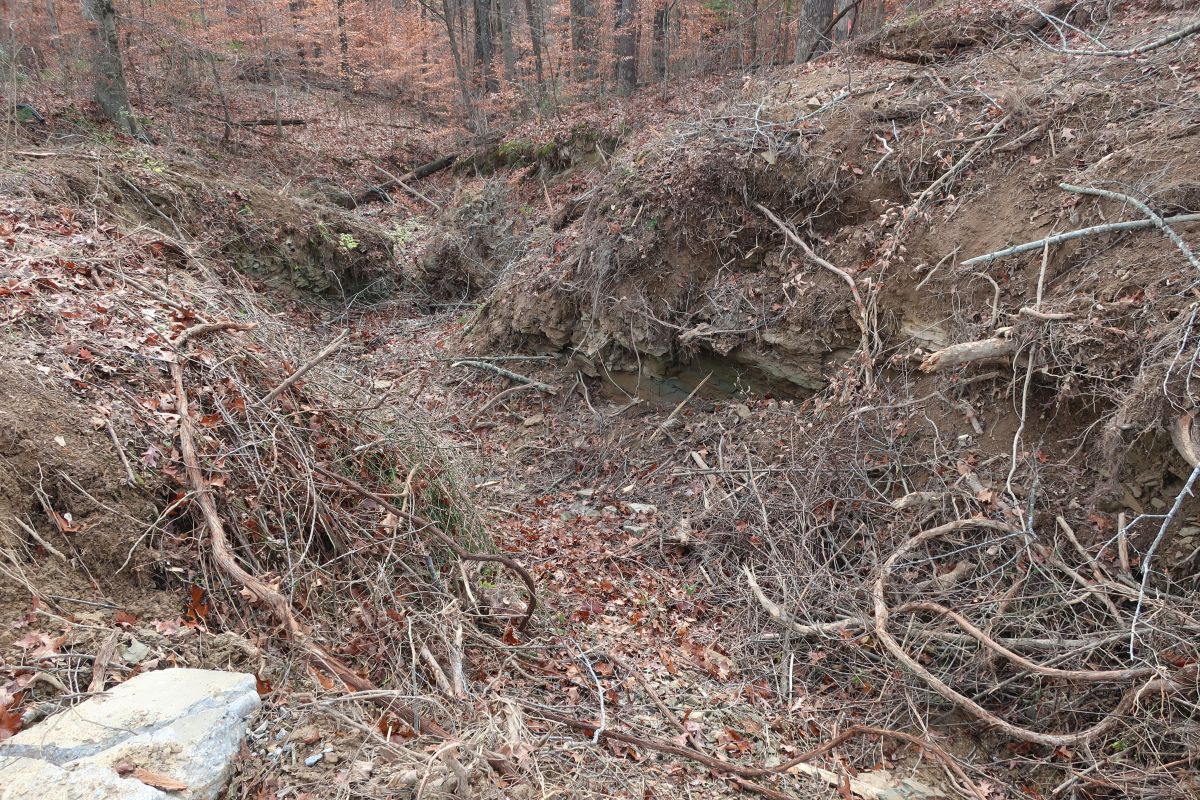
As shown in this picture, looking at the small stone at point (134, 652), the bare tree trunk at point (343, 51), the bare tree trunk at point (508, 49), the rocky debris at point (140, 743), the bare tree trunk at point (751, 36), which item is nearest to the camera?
the rocky debris at point (140, 743)

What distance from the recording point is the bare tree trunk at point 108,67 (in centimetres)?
1094

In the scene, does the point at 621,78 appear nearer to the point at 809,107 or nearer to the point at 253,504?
the point at 809,107

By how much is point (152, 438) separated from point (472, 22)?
794 inches

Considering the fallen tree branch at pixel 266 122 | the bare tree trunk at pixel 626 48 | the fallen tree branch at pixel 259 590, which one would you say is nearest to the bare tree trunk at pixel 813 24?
the bare tree trunk at pixel 626 48

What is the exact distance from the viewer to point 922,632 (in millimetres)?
4266

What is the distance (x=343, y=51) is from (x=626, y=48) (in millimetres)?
9470

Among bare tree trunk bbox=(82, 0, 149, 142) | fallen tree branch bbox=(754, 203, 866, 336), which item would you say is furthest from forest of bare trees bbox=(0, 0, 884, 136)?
fallen tree branch bbox=(754, 203, 866, 336)

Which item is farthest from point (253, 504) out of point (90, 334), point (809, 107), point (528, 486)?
point (809, 107)

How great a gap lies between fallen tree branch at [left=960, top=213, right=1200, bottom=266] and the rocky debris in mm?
5469

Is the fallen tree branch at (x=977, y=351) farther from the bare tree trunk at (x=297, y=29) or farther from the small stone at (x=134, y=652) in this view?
the bare tree trunk at (x=297, y=29)

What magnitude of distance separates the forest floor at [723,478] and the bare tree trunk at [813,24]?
2359mm

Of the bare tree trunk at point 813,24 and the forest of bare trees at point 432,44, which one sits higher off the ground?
the forest of bare trees at point 432,44

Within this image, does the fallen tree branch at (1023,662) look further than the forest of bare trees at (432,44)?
No

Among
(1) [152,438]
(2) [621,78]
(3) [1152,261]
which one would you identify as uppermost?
(2) [621,78]
